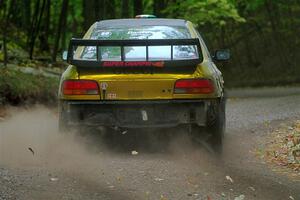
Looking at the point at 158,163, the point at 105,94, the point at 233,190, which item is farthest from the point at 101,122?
the point at 233,190

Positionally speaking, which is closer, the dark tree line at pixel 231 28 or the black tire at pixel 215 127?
the black tire at pixel 215 127

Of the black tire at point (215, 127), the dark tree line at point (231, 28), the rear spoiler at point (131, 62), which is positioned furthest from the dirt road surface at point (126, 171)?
the dark tree line at point (231, 28)

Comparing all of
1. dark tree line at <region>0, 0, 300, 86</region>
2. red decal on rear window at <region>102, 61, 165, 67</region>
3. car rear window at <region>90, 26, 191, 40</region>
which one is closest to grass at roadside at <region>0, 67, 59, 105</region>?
car rear window at <region>90, 26, 191, 40</region>

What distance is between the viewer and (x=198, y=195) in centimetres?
616

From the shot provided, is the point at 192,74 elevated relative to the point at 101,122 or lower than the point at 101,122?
elevated

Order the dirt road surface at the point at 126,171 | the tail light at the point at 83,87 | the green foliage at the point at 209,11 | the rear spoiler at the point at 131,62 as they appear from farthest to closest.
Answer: the green foliage at the point at 209,11
the tail light at the point at 83,87
the rear spoiler at the point at 131,62
the dirt road surface at the point at 126,171

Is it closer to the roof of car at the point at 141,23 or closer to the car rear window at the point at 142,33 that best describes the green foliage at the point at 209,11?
the roof of car at the point at 141,23

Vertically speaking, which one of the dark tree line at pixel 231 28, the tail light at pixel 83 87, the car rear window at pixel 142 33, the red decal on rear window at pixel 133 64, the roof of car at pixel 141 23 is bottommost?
the dark tree line at pixel 231 28

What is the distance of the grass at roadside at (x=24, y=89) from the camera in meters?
13.5

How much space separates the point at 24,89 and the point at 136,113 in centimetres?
682

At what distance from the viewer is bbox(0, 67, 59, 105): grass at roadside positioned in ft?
44.4

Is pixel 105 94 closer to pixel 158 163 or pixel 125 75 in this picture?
pixel 125 75

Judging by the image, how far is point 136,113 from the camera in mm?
7934

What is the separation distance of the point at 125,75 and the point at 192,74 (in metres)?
0.85
